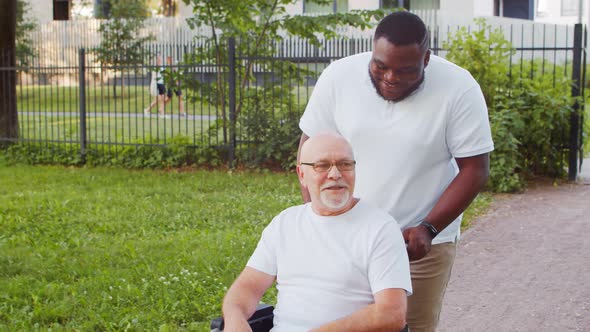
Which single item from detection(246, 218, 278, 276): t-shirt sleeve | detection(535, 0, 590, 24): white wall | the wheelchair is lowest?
the wheelchair

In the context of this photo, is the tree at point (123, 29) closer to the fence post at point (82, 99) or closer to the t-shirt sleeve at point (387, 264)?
the fence post at point (82, 99)

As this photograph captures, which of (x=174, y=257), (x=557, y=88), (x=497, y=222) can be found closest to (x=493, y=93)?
(x=557, y=88)

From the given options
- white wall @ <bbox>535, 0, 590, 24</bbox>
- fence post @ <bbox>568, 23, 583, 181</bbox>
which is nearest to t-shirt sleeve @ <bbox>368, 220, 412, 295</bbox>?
fence post @ <bbox>568, 23, 583, 181</bbox>

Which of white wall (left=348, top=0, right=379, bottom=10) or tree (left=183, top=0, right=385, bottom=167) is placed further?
white wall (left=348, top=0, right=379, bottom=10)

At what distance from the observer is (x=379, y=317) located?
2.71 metres

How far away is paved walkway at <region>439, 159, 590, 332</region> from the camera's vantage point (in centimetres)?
557

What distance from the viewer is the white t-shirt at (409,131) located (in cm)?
302

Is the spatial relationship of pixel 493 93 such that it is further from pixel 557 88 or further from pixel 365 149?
pixel 365 149

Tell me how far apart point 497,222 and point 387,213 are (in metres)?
6.32

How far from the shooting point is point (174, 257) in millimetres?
6707

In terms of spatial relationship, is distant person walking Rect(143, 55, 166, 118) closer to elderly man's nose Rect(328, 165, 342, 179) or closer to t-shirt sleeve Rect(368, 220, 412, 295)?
elderly man's nose Rect(328, 165, 342, 179)

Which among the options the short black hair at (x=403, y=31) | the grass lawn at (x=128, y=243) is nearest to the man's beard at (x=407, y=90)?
the short black hair at (x=403, y=31)

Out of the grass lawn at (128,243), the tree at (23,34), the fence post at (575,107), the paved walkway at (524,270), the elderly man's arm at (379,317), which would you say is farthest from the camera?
the tree at (23,34)

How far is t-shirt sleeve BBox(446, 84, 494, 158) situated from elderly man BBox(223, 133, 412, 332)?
41 centimetres
